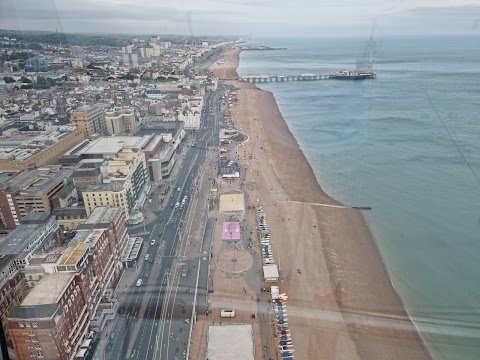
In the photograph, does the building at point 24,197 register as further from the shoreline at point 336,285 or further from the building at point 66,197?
the shoreline at point 336,285

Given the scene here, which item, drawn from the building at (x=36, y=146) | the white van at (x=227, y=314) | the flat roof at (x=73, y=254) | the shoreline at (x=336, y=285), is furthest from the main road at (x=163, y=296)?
the building at (x=36, y=146)

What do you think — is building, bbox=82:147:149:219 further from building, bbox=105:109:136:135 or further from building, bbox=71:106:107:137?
building, bbox=105:109:136:135

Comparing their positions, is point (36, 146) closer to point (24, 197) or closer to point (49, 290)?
point (24, 197)

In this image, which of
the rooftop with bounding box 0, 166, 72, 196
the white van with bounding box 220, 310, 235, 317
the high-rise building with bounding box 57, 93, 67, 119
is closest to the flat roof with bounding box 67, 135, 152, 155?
the rooftop with bounding box 0, 166, 72, 196

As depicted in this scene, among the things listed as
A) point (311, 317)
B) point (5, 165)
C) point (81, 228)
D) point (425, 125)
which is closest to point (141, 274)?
point (81, 228)

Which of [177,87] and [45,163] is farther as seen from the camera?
[177,87]

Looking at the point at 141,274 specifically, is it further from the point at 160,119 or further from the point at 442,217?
the point at 160,119

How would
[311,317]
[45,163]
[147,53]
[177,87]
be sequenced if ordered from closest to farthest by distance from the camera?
[311,317] < [45,163] < [177,87] < [147,53]
